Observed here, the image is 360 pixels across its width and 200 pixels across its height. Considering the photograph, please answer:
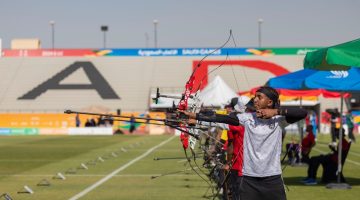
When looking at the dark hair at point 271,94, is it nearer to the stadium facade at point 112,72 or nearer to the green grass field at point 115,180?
the green grass field at point 115,180

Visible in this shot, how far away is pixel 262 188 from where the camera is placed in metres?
7.23

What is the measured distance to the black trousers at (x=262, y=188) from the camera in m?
7.23

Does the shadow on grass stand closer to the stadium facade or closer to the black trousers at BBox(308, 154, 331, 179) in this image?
the black trousers at BBox(308, 154, 331, 179)

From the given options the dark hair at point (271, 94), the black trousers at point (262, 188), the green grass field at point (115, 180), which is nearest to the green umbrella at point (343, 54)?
the green grass field at point (115, 180)

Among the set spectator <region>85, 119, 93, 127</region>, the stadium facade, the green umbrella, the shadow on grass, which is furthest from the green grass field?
the stadium facade

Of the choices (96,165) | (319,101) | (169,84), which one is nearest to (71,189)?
(96,165)

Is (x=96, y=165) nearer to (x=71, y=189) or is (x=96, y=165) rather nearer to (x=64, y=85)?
(x=71, y=189)

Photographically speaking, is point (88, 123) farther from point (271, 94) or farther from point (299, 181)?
point (271, 94)

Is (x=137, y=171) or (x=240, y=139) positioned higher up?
(x=240, y=139)

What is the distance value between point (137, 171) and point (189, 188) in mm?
4985

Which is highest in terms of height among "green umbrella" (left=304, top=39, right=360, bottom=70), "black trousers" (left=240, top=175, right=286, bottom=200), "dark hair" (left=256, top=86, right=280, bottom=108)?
"green umbrella" (left=304, top=39, right=360, bottom=70)

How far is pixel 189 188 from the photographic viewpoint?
15836 millimetres

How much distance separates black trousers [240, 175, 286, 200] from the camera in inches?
285

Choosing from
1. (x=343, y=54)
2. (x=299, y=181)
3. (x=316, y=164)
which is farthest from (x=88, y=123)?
(x=343, y=54)
